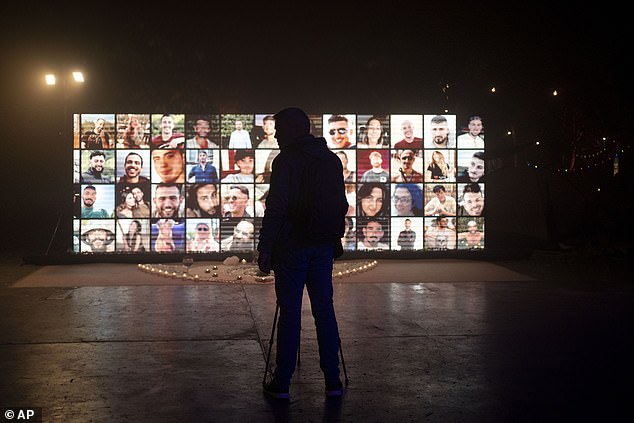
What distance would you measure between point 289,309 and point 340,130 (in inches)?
420

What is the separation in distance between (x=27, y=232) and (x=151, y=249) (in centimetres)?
1041

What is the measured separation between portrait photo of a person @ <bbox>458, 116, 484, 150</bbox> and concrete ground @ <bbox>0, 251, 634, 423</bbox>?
534cm

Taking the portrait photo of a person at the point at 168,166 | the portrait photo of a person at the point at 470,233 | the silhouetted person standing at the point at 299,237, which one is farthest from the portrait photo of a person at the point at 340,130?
the silhouetted person standing at the point at 299,237

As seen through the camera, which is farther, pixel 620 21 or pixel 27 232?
pixel 27 232

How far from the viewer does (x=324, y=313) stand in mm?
5141

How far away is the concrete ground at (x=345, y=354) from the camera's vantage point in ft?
16.0

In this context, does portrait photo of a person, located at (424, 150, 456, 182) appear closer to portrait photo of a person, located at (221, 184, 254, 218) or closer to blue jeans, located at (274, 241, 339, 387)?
portrait photo of a person, located at (221, 184, 254, 218)

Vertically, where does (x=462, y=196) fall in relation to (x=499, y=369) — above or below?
above

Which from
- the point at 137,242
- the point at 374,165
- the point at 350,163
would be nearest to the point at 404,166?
the point at 374,165

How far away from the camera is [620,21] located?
14195 millimetres

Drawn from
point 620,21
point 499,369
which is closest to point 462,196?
point 620,21

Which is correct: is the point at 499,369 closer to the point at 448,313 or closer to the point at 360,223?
the point at 448,313

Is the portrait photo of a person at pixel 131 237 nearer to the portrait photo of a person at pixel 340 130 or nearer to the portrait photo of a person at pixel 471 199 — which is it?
the portrait photo of a person at pixel 340 130

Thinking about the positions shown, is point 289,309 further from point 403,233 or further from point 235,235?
point 403,233
